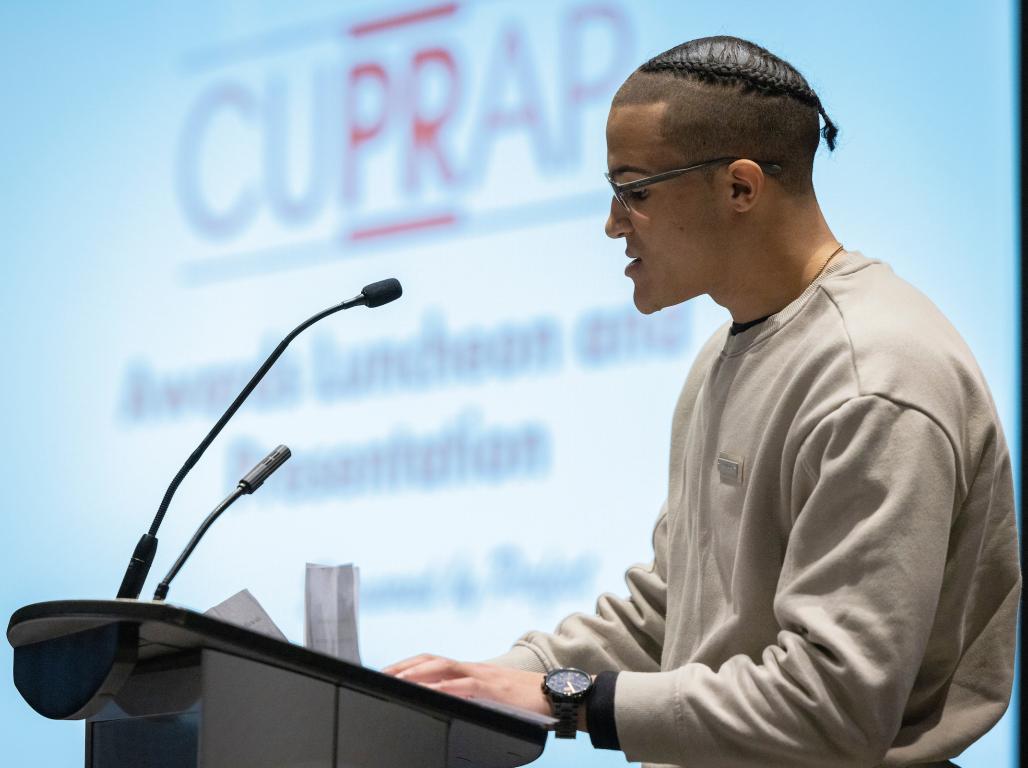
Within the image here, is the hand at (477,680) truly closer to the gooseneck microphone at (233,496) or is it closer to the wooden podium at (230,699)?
the wooden podium at (230,699)

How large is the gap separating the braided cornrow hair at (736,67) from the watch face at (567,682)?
0.80 m

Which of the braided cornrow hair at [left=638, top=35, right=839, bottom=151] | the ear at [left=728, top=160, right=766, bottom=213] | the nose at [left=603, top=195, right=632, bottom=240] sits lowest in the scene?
the nose at [left=603, top=195, right=632, bottom=240]

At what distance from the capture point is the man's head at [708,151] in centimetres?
181

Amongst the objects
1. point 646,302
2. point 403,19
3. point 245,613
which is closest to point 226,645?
point 245,613

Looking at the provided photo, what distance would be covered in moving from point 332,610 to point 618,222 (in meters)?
0.66

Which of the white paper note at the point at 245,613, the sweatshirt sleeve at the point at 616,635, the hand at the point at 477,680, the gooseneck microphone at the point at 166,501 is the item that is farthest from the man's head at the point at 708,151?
the white paper note at the point at 245,613

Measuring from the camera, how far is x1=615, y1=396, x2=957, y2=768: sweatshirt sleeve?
4.84 ft

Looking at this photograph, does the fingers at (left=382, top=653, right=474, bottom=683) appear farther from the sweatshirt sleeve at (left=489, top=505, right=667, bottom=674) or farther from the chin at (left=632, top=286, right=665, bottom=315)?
the chin at (left=632, top=286, right=665, bottom=315)

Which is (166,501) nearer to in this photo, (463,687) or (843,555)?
(463,687)

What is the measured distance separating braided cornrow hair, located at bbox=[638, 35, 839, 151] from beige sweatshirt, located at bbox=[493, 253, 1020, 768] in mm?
251

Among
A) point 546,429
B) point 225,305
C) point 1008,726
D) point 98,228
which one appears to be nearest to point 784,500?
point 1008,726

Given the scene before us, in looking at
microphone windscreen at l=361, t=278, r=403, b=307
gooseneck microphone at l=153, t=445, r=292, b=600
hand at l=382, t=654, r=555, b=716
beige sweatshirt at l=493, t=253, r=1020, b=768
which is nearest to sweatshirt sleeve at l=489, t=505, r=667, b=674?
beige sweatshirt at l=493, t=253, r=1020, b=768

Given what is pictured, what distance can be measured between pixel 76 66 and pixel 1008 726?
10.6ft

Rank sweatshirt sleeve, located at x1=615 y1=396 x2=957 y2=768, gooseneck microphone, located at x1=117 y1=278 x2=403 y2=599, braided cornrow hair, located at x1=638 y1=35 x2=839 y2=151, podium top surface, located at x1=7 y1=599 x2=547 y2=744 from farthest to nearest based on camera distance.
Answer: braided cornrow hair, located at x1=638 y1=35 x2=839 y2=151, gooseneck microphone, located at x1=117 y1=278 x2=403 y2=599, sweatshirt sleeve, located at x1=615 y1=396 x2=957 y2=768, podium top surface, located at x1=7 y1=599 x2=547 y2=744
